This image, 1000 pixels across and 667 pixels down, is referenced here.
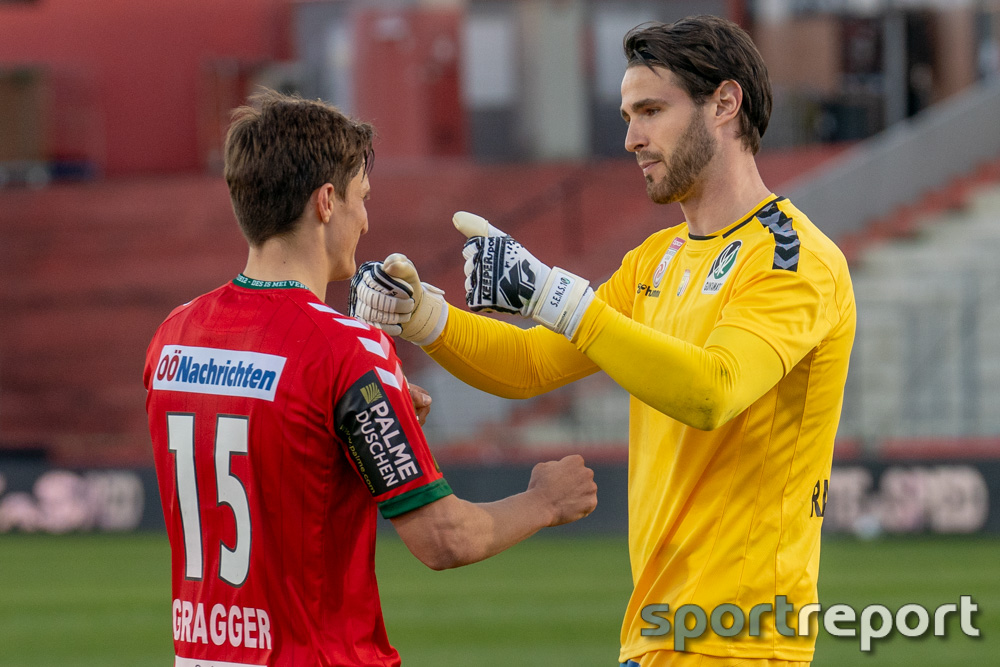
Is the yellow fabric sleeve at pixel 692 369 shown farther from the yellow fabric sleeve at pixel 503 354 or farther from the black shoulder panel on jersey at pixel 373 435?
the yellow fabric sleeve at pixel 503 354

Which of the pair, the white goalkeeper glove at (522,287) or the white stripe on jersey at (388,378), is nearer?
the white stripe on jersey at (388,378)

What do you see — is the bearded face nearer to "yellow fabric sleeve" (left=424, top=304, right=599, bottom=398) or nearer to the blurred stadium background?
"yellow fabric sleeve" (left=424, top=304, right=599, bottom=398)

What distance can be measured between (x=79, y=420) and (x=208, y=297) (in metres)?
18.2

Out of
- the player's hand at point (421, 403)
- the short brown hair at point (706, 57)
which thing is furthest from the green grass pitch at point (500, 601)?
the short brown hair at point (706, 57)

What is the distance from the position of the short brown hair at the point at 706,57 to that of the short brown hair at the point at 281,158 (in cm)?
100

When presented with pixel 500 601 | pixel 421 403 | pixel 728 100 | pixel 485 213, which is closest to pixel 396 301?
pixel 421 403

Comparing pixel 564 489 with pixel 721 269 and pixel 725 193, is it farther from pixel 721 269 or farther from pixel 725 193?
pixel 725 193

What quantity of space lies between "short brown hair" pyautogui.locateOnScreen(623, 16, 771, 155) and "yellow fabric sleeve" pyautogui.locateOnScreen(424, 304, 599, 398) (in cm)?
93

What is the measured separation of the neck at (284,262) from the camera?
3264 mm

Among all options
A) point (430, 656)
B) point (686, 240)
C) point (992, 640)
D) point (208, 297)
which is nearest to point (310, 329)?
point (208, 297)

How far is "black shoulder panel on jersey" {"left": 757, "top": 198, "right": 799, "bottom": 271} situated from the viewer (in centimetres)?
357

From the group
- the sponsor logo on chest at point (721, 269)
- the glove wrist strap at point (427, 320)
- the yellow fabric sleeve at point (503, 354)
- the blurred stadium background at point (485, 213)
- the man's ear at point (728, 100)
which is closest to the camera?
the sponsor logo on chest at point (721, 269)

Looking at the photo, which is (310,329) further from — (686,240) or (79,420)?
(79,420)

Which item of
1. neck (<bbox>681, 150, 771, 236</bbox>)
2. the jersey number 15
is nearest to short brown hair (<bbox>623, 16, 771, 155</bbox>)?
neck (<bbox>681, 150, 771, 236</bbox>)
